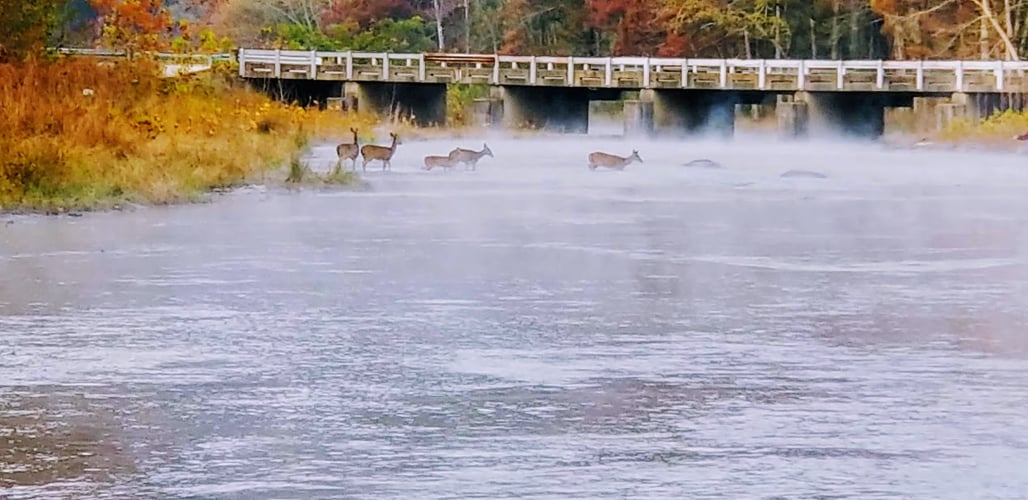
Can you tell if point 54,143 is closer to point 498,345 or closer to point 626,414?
point 498,345

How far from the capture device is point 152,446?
24.1 ft

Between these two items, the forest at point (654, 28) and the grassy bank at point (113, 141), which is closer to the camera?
the grassy bank at point (113, 141)

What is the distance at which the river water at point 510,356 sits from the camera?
22.7 feet

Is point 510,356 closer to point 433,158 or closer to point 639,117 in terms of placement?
point 433,158

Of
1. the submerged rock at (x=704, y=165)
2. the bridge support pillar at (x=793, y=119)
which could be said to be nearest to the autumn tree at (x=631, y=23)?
the bridge support pillar at (x=793, y=119)

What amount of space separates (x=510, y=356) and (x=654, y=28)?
6775cm

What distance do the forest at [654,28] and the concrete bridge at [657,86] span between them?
3254 millimetres

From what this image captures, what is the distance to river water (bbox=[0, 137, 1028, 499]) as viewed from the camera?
22.7 feet

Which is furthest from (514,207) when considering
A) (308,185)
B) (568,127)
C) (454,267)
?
(568,127)

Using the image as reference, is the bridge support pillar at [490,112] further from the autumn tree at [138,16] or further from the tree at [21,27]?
the tree at [21,27]

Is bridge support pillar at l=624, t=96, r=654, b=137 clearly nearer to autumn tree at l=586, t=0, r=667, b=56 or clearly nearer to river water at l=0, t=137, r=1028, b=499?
autumn tree at l=586, t=0, r=667, b=56

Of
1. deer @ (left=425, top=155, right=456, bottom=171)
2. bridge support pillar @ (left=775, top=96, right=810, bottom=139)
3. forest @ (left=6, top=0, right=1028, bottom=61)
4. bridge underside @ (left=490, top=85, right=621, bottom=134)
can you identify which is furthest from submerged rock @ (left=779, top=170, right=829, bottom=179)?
forest @ (left=6, top=0, right=1028, bottom=61)

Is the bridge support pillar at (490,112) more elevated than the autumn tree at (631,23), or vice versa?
the autumn tree at (631,23)

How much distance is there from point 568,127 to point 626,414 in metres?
49.9
